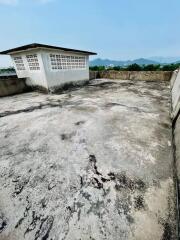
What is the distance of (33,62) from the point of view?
25.3ft

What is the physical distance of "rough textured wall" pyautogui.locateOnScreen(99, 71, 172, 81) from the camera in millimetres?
10719

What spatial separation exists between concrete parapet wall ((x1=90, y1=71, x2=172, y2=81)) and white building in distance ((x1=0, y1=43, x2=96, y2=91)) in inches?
176

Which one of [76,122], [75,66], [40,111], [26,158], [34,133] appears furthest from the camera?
[75,66]

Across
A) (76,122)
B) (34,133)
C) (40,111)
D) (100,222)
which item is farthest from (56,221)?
(40,111)

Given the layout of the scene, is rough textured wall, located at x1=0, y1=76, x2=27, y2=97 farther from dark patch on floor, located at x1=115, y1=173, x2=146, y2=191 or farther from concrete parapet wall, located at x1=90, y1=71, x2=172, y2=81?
dark patch on floor, located at x1=115, y1=173, x2=146, y2=191

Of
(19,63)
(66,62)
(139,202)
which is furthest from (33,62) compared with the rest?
(139,202)

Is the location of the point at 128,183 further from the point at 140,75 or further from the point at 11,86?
the point at 140,75

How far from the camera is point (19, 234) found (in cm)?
143

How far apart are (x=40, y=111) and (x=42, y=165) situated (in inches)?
120

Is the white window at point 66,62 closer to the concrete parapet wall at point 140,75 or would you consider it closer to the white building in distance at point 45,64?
the white building in distance at point 45,64

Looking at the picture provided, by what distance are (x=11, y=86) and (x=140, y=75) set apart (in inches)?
401

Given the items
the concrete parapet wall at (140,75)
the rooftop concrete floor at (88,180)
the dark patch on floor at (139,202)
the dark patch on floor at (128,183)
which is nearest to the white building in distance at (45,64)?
the concrete parapet wall at (140,75)

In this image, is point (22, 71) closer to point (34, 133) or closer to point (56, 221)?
point (34, 133)

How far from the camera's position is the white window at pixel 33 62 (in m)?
7.46
